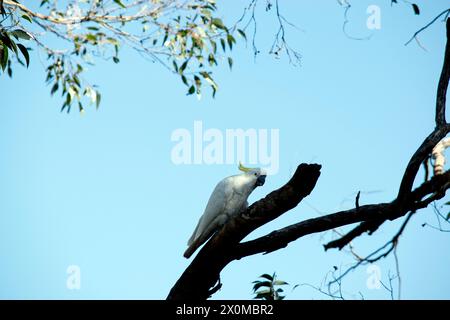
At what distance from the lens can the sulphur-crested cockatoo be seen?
3158 mm

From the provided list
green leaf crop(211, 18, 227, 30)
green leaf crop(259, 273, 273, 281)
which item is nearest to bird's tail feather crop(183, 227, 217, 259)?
green leaf crop(259, 273, 273, 281)

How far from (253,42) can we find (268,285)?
1.52m

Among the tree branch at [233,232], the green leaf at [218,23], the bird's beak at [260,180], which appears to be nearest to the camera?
the tree branch at [233,232]

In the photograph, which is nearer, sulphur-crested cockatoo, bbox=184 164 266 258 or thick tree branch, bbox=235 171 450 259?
thick tree branch, bbox=235 171 450 259

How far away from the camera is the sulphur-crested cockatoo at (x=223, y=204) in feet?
10.4

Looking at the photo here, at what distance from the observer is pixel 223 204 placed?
10.5 feet

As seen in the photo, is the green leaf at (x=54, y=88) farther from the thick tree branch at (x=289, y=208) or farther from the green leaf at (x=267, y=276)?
the thick tree branch at (x=289, y=208)

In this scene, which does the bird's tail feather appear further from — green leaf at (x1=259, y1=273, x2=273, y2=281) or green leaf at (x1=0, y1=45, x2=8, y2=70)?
green leaf at (x1=0, y1=45, x2=8, y2=70)

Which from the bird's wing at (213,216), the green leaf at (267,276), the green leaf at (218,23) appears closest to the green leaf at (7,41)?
the bird's wing at (213,216)

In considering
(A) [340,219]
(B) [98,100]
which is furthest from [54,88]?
(A) [340,219]
